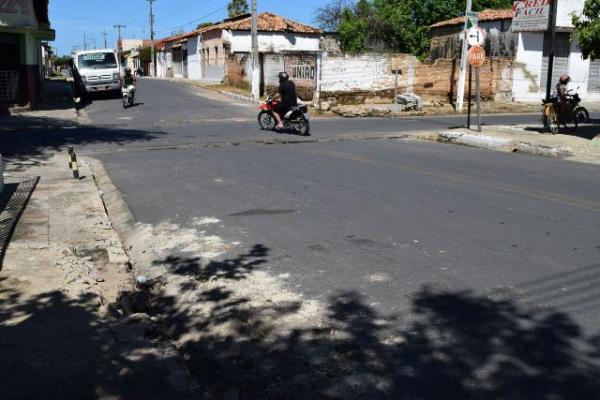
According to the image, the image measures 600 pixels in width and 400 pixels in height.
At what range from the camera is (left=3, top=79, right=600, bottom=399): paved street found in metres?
4.41

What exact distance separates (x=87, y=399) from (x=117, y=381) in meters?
0.25

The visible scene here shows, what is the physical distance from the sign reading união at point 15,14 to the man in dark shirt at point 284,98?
10.6 meters

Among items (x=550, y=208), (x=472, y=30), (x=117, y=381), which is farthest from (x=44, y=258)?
(x=472, y=30)

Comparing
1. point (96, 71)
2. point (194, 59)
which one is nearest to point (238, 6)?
point (194, 59)

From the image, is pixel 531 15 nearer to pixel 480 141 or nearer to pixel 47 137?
pixel 480 141

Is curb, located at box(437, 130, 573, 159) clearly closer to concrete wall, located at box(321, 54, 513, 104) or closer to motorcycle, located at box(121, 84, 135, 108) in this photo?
concrete wall, located at box(321, 54, 513, 104)

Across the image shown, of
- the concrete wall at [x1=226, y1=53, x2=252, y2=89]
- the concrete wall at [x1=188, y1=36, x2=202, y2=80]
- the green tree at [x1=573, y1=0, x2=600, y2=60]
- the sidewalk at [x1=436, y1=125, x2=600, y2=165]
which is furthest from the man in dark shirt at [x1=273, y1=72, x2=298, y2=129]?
the concrete wall at [x1=188, y1=36, x2=202, y2=80]

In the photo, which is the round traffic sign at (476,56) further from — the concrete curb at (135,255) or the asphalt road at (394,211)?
the concrete curb at (135,255)

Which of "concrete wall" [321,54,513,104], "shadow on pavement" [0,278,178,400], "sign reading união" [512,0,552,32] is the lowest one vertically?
"shadow on pavement" [0,278,178,400]

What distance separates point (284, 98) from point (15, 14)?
36.5 feet

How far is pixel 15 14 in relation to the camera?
21.5m

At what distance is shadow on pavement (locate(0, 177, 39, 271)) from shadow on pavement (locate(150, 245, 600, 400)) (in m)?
2.76

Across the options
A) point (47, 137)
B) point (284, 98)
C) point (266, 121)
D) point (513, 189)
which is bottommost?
point (513, 189)

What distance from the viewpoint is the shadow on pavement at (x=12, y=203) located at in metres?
6.84
